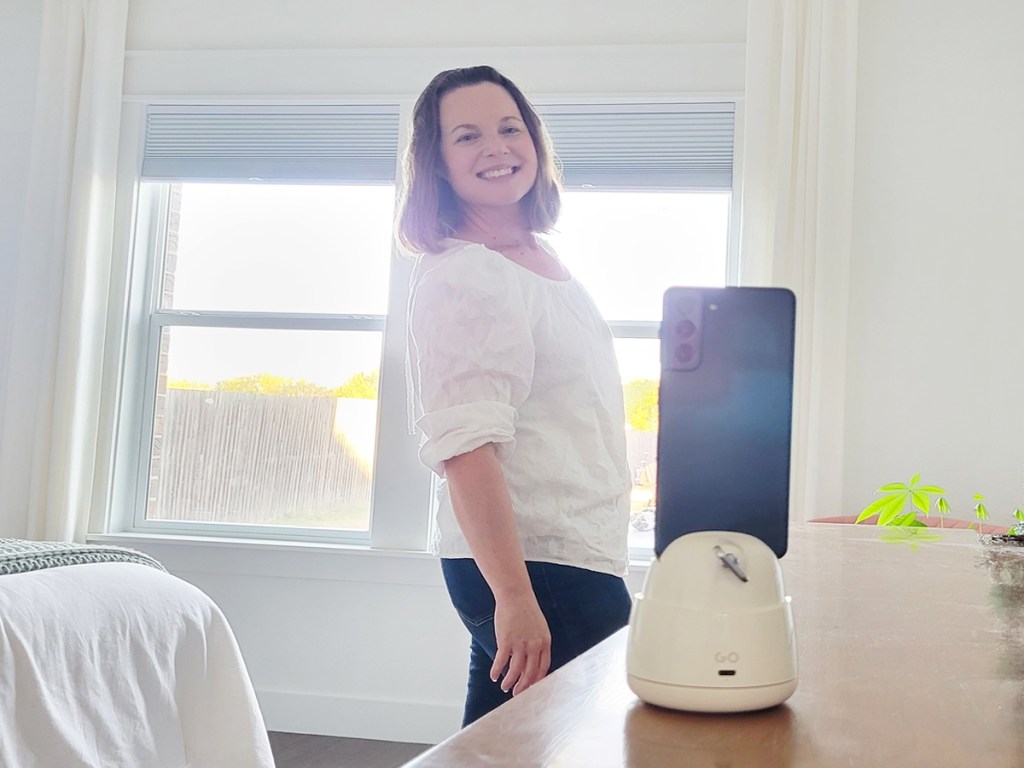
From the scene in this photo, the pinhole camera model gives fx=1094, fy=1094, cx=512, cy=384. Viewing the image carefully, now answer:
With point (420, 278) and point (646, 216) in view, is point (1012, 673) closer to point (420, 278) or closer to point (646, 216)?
point (420, 278)

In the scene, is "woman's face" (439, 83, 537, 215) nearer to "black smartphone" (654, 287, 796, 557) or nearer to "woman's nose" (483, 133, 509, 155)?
"woman's nose" (483, 133, 509, 155)

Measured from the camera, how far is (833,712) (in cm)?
53

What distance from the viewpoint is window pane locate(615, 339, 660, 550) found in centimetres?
362

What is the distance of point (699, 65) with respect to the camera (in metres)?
3.56

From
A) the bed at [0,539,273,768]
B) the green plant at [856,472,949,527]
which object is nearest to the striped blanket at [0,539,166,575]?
the bed at [0,539,273,768]

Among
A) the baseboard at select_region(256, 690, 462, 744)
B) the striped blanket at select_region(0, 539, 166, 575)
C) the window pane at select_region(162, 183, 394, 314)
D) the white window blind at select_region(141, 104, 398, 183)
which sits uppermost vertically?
the white window blind at select_region(141, 104, 398, 183)

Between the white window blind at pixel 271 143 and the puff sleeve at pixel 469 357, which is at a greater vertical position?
the white window blind at pixel 271 143

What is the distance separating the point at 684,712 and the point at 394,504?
3144 mm

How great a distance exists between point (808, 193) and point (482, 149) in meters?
2.20

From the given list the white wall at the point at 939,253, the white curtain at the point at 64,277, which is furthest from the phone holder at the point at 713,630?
the white curtain at the point at 64,277

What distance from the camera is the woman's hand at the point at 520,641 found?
1136mm

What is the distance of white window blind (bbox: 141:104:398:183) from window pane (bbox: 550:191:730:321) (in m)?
0.68

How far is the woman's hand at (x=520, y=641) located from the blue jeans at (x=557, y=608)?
70 mm

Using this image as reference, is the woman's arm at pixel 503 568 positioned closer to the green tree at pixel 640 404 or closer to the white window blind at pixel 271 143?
the green tree at pixel 640 404
